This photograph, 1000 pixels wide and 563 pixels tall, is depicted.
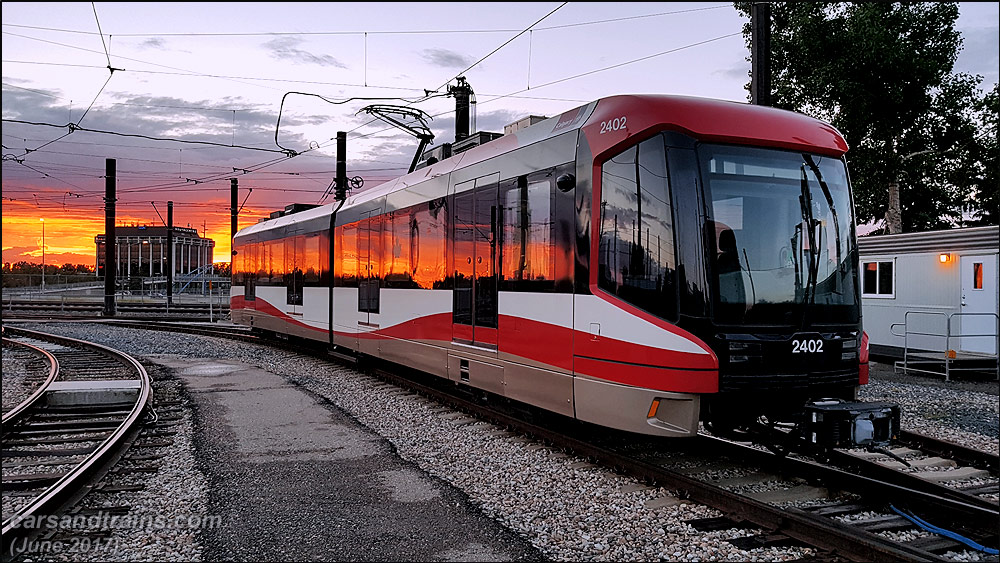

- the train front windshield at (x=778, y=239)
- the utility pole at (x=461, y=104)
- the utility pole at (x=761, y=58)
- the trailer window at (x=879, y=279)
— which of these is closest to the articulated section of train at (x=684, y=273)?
the train front windshield at (x=778, y=239)

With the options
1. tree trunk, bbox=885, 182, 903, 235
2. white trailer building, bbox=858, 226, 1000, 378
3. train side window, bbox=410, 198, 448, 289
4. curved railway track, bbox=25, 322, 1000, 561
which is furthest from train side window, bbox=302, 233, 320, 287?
tree trunk, bbox=885, 182, 903, 235

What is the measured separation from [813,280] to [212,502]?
5.45 m

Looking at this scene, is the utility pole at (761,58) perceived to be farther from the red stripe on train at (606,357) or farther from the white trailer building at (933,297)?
the red stripe on train at (606,357)

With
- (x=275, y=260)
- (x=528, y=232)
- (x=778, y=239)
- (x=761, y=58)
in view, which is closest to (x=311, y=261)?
(x=275, y=260)

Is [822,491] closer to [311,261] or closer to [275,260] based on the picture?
[311,261]

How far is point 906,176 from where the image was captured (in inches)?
1008

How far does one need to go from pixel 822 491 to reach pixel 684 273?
2.14 metres

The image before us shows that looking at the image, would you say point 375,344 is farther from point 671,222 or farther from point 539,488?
point 671,222

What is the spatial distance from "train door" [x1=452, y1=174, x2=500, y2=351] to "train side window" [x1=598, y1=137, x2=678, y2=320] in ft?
7.04

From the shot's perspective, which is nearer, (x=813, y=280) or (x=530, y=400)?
(x=813, y=280)

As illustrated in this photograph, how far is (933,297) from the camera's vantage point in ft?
53.5

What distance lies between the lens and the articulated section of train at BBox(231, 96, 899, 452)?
616 centimetres

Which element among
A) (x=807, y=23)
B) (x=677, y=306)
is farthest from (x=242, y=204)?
(x=677, y=306)

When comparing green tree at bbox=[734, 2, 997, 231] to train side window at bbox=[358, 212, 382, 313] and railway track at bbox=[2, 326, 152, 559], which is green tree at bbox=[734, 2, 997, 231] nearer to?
train side window at bbox=[358, 212, 382, 313]
